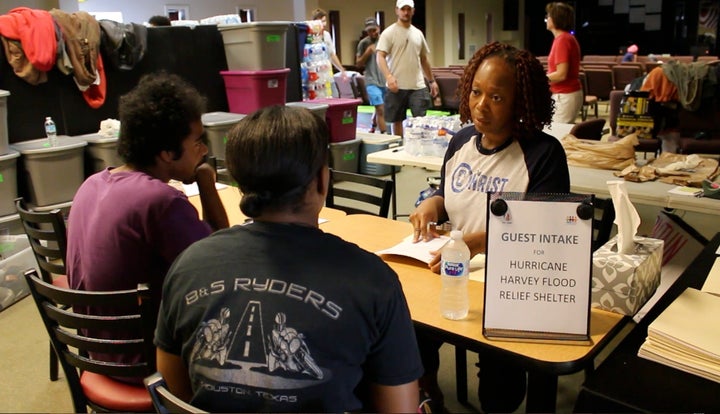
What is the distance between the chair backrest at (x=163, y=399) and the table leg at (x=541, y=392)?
2.38ft

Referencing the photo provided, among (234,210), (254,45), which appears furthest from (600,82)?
(234,210)

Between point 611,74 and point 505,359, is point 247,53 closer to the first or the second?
point 505,359

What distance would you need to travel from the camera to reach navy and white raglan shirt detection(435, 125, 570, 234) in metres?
1.77

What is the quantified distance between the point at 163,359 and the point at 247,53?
13.0 ft

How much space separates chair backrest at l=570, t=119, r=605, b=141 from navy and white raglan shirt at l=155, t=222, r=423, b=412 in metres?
3.33

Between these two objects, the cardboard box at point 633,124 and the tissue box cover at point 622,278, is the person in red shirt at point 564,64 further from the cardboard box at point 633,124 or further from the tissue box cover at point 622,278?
the tissue box cover at point 622,278

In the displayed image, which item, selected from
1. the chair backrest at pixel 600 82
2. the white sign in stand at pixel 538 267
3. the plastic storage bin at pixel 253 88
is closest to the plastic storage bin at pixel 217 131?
the plastic storage bin at pixel 253 88

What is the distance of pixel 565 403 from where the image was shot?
2230 millimetres

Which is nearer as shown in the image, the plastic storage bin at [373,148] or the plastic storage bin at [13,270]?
the plastic storage bin at [13,270]

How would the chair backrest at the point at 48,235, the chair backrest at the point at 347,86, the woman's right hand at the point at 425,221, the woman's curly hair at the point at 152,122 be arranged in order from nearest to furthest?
the woman's curly hair at the point at 152,122, the woman's right hand at the point at 425,221, the chair backrest at the point at 48,235, the chair backrest at the point at 347,86

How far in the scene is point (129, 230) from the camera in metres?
1.48

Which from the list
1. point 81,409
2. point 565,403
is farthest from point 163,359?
point 565,403

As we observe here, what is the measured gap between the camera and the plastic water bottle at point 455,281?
139 cm

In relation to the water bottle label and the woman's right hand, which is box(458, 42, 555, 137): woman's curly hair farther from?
the water bottle label
